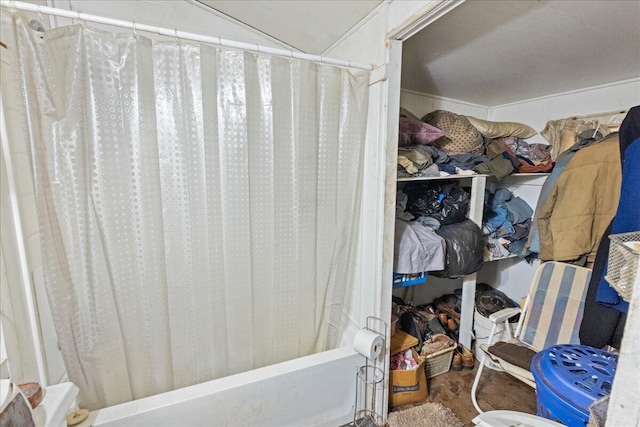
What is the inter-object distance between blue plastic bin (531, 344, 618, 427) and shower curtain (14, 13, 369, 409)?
88 cm

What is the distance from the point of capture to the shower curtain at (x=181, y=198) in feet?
3.14

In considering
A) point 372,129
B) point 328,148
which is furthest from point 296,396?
point 372,129

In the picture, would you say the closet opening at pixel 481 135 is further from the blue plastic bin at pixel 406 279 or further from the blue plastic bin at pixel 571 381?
the blue plastic bin at pixel 571 381

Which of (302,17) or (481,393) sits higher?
(302,17)

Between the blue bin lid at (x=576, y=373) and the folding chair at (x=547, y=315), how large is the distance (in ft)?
1.52

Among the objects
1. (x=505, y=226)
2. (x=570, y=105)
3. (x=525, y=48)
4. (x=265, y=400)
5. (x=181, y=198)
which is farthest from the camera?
(x=505, y=226)

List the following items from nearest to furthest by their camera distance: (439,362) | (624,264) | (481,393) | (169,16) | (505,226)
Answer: (624,264), (169,16), (481,393), (439,362), (505,226)

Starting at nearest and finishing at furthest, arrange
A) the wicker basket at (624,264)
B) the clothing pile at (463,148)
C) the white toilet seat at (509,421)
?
the wicker basket at (624,264), the white toilet seat at (509,421), the clothing pile at (463,148)

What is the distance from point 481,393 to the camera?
183cm

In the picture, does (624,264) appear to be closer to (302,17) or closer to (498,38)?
(498,38)

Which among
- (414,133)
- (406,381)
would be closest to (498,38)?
(414,133)

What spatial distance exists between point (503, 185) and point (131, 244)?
2721 mm

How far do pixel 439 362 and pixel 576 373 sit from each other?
3.51ft

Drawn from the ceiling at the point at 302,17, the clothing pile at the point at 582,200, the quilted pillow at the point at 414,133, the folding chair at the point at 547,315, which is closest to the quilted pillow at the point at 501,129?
the clothing pile at the point at 582,200
